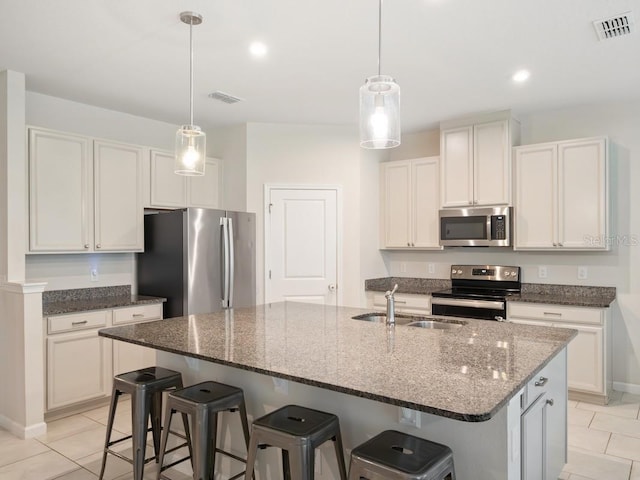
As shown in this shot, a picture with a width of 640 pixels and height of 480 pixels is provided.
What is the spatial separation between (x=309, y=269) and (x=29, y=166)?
2.69 metres

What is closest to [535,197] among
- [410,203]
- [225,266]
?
[410,203]

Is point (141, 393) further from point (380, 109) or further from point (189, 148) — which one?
point (380, 109)

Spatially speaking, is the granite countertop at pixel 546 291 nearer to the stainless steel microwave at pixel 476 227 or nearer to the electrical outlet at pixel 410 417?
the stainless steel microwave at pixel 476 227

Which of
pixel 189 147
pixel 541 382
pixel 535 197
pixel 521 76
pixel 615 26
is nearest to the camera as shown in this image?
pixel 541 382

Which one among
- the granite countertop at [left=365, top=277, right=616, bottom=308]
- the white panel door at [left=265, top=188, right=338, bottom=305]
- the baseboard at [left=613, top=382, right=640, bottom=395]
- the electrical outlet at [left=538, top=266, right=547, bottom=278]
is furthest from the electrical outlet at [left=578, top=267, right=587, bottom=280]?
the white panel door at [left=265, top=188, right=338, bottom=305]

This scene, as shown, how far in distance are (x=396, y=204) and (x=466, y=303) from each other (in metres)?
1.41

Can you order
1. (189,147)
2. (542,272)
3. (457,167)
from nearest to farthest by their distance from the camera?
(189,147) < (542,272) < (457,167)

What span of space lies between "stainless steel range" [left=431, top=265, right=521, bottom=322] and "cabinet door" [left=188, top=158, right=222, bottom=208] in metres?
2.54

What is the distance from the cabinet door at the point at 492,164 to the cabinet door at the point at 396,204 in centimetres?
80

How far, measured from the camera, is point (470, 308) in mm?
4312

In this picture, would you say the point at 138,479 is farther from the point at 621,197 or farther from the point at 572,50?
the point at 621,197

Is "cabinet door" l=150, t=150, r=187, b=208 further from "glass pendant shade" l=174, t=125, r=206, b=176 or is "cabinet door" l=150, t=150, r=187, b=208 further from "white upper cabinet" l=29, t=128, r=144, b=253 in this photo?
"glass pendant shade" l=174, t=125, r=206, b=176

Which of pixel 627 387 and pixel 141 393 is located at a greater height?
pixel 141 393

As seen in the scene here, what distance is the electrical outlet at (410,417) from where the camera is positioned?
1.83 m
